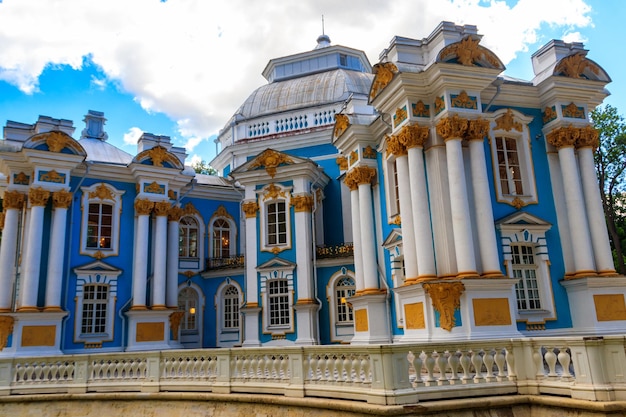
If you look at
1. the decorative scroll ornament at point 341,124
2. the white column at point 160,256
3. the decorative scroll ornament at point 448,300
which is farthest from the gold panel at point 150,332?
the decorative scroll ornament at point 448,300

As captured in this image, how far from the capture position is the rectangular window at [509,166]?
13.8 meters

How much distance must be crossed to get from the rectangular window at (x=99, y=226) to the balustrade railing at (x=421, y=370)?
33.1 ft

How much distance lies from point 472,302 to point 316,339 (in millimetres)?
8306

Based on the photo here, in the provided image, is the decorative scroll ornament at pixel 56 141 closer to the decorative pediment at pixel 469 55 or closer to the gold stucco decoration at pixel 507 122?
the decorative pediment at pixel 469 55

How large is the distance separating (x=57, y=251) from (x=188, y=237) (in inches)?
221

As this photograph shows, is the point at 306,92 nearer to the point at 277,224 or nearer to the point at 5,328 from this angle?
the point at 277,224

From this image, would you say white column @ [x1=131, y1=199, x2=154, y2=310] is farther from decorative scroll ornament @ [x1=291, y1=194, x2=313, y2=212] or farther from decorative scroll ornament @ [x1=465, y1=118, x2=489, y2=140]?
decorative scroll ornament @ [x1=465, y1=118, x2=489, y2=140]

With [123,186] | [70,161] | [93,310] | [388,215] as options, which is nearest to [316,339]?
[388,215]

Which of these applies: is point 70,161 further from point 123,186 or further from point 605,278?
point 605,278

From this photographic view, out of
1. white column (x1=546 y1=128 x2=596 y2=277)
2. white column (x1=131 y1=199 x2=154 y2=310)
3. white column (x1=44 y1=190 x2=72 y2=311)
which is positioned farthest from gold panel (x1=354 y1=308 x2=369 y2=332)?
white column (x1=44 y1=190 x2=72 y2=311)

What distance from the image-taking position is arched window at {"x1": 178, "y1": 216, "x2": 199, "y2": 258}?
22234 millimetres

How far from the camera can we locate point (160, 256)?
19.5m

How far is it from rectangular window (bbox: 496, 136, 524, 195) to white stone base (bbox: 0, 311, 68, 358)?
45.6 feet

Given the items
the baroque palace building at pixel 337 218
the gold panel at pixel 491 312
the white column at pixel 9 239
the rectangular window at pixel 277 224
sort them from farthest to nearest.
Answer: the rectangular window at pixel 277 224 → the white column at pixel 9 239 → the baroque palace building at pixel 337 218 → the gold panel at pixel 491 312
